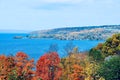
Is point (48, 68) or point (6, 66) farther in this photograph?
point (48, 68)

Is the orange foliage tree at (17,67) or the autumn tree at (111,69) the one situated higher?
the orange foliage tree at (17,67)

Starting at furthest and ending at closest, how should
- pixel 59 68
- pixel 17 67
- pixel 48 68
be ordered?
pixel 59 68, pixel 48 68, pixel 17 67

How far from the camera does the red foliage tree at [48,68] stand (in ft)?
209

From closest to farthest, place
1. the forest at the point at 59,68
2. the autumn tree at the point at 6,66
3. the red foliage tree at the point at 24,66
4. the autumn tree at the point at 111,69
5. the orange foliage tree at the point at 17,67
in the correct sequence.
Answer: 1. the orange foliage tree at the point at 17,67
2. the red foliage tree at the point at 24,66
3. the forest at the point at 59,68
4. the autumn tree at the point at 6,66
5. the autumn tree at the point at 111,69

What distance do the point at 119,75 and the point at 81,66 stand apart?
6348 millimetres

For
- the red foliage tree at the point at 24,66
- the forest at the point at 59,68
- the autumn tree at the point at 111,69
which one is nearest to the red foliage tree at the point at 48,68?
the forest at the point at 59,68

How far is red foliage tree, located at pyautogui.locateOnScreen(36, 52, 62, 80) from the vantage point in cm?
6359

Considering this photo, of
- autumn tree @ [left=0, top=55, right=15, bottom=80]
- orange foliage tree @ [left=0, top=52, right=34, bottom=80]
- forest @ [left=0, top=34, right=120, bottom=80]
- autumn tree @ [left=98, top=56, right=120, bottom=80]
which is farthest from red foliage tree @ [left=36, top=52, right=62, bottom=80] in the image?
autumn tree @ [left=98, top=56, right=120, bottom=80]

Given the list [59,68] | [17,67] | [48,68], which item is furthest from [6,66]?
[59,68]

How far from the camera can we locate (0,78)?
5494cm

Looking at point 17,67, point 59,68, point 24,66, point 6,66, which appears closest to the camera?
point 17,67

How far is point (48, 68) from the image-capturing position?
6397 cm

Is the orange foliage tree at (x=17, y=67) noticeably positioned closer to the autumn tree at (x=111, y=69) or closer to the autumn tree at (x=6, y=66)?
the autumn tree at (x=6, y=66)

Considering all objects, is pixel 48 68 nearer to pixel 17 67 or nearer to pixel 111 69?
pixel 17 67
